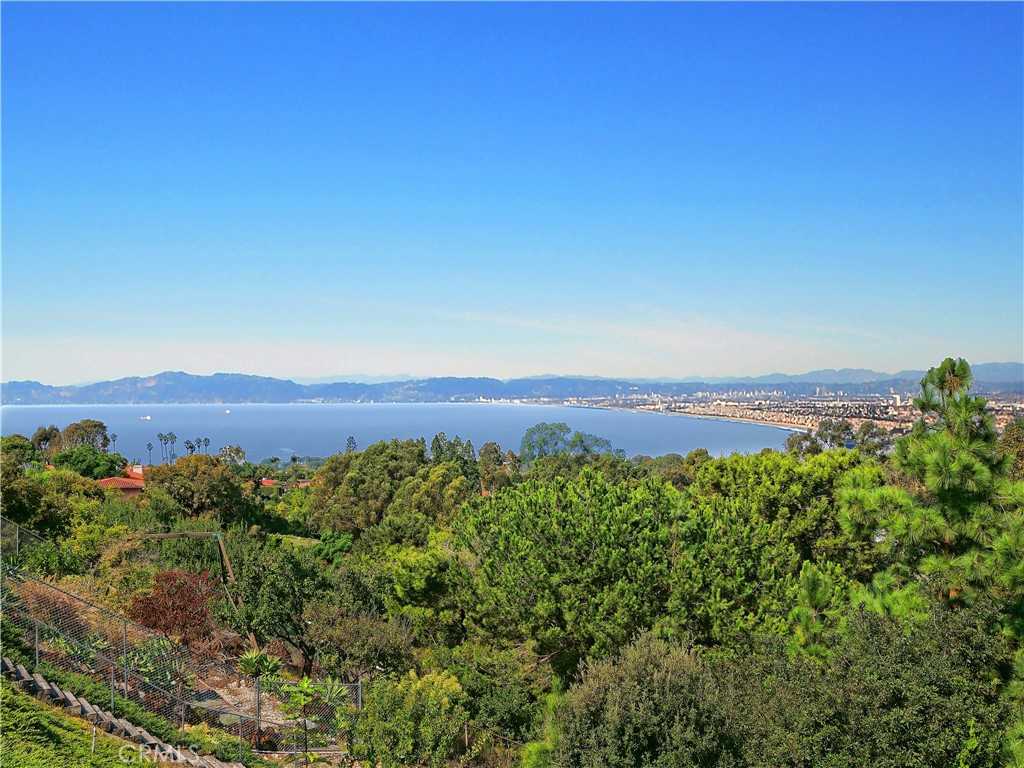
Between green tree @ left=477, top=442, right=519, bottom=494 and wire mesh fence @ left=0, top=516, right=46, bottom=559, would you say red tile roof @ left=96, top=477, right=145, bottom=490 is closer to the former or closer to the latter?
green tree @ left=477, top=442, right=519, bottom=494

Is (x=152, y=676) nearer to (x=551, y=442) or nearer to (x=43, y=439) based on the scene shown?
(x=551, y=442)

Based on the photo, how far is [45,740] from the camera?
31.3ft

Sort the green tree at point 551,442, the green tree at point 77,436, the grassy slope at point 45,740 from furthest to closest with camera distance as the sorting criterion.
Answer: the green tree at point 77,436
the green tree at point 551,442
the grassy slope at point 45,740

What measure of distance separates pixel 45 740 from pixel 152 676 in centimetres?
358

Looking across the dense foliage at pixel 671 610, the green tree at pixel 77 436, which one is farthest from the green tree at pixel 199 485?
the green tree at pixel 77 436

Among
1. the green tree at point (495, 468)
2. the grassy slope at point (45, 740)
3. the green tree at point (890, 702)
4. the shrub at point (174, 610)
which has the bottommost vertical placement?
the green tree at point (495, 468)

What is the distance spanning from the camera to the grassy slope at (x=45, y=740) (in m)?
8.83

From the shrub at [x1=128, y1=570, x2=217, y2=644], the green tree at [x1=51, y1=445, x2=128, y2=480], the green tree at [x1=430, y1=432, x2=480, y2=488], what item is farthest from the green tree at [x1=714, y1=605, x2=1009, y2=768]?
the green tree at [x1=430, y1=432, x2=480, y2=488]

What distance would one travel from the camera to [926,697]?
27.4ft

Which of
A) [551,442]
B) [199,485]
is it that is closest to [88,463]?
[199,485]

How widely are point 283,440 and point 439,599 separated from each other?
188186mm

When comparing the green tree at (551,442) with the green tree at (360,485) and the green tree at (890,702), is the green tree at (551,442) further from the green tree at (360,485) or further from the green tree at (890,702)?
the green tree at (890,702)

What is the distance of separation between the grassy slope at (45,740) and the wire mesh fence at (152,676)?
1.21 m

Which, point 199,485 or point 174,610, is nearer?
point 174,610
